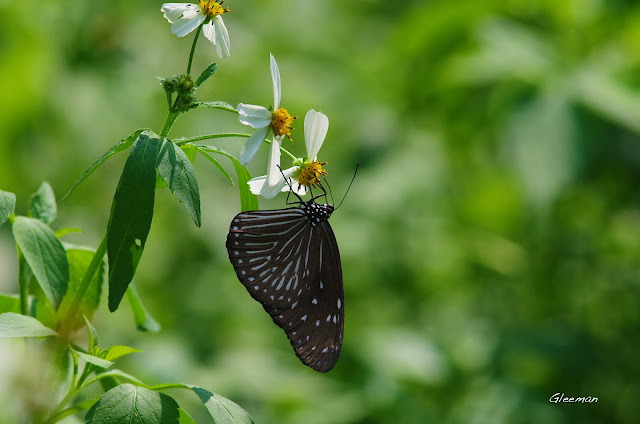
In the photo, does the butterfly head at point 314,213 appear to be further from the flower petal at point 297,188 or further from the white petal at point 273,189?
the white petal at point 273,189

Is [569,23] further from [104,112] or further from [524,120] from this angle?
[104,112]

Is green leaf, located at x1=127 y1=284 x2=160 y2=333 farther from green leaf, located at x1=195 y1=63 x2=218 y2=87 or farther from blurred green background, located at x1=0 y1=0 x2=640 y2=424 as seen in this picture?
blurred green background, located at x1=0 y1=0 x2=640 y2=424

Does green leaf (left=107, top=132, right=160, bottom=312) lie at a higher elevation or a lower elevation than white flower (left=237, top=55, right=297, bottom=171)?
lower

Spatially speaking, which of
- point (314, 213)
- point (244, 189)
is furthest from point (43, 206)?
point (314, 213)

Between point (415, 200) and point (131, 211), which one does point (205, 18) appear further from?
point (415, 200)

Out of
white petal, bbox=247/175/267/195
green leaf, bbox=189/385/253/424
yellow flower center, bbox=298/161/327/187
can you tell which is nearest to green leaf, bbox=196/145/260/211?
white petal, bbox=247/175/267/195
